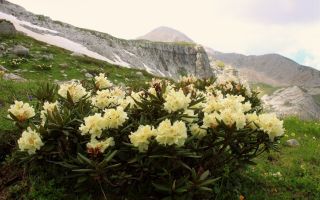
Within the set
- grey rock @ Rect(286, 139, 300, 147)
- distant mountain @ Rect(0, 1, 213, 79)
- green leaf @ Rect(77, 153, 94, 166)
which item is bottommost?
distant mountain @ Rect(0, 1, 213, 79)

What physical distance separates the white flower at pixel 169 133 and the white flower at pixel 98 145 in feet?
2.72

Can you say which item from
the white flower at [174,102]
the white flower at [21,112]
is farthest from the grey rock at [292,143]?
the white flower at [21,112]

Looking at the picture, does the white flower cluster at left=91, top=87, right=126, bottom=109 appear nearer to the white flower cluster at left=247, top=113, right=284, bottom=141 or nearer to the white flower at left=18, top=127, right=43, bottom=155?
the white flower at left=18, top=127, right=43, bottom=155

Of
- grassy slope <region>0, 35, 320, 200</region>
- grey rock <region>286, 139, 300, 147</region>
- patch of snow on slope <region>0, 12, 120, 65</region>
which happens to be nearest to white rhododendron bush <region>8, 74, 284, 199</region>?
grassy slope <region>0, 35, 320, 200</region>

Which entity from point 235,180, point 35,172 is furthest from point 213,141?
point 35,172

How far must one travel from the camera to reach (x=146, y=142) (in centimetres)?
627

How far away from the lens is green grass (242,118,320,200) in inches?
364

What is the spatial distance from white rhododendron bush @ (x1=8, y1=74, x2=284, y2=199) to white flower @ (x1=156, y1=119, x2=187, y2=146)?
0.01 meters

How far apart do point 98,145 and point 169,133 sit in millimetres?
1088

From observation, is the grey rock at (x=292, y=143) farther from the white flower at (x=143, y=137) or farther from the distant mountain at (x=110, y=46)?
the distant mountain at (x=110, y=46)

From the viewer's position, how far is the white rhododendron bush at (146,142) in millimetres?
6344

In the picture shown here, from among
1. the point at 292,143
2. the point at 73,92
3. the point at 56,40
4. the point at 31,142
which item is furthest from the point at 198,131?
the point at 56,40

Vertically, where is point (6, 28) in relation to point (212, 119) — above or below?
below

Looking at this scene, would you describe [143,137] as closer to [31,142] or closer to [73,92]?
[31,142]
